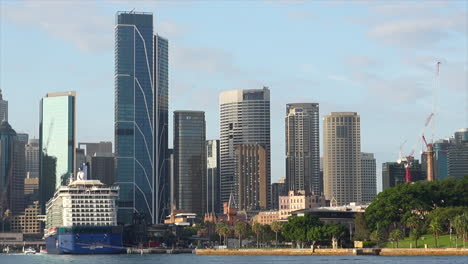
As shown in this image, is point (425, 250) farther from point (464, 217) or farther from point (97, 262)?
point (97, 262)

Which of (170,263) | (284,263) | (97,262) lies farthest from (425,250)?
(97,262)

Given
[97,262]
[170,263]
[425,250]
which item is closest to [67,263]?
[97,262]

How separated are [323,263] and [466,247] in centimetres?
4096

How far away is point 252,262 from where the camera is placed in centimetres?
18662

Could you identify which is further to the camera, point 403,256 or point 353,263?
point 403,256

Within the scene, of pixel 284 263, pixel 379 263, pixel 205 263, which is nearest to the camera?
pixel 379 263

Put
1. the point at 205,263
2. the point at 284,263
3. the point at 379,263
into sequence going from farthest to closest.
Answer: the point at 205,263
the point at 284,263
the point at 379,263

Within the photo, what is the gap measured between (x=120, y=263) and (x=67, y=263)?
1166cm

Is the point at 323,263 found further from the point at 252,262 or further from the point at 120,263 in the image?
the point at 120,263

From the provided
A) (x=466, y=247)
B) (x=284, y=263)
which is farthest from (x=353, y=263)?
(x=466, y=247)

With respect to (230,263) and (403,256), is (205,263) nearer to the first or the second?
(230,263)

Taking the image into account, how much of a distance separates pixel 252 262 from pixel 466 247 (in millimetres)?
42751

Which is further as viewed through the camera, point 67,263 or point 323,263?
point 67,263

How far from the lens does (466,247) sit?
644 ft
